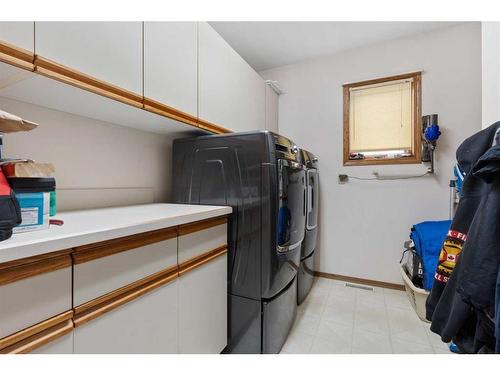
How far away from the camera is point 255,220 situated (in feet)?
4.18

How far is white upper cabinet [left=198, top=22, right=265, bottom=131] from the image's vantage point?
150 cm

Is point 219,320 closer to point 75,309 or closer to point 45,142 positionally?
point 75,309

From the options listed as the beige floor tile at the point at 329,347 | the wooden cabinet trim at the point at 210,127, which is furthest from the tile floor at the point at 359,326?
the wooden cabinet trim at the point at 210,127

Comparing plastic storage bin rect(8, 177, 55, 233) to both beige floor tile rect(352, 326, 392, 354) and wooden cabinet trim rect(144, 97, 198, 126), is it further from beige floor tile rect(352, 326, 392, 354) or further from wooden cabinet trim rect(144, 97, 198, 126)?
beige floor tile rect(352, 326, 392, 354)

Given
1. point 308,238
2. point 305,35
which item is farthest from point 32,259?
point 305,35

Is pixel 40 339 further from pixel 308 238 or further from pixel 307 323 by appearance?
pixel 308 238

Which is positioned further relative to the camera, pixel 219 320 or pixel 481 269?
pixel 219 320

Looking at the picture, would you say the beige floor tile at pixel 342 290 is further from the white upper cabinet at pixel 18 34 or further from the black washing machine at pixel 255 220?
the white upper cabinet at pixel 18 34

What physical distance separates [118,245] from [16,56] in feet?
2.13

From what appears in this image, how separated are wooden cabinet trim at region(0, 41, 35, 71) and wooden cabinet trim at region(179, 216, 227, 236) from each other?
2.42 ft

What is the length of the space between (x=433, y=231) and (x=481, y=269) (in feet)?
4.59

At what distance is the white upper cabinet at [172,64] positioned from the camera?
1.14m

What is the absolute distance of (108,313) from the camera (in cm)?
74
